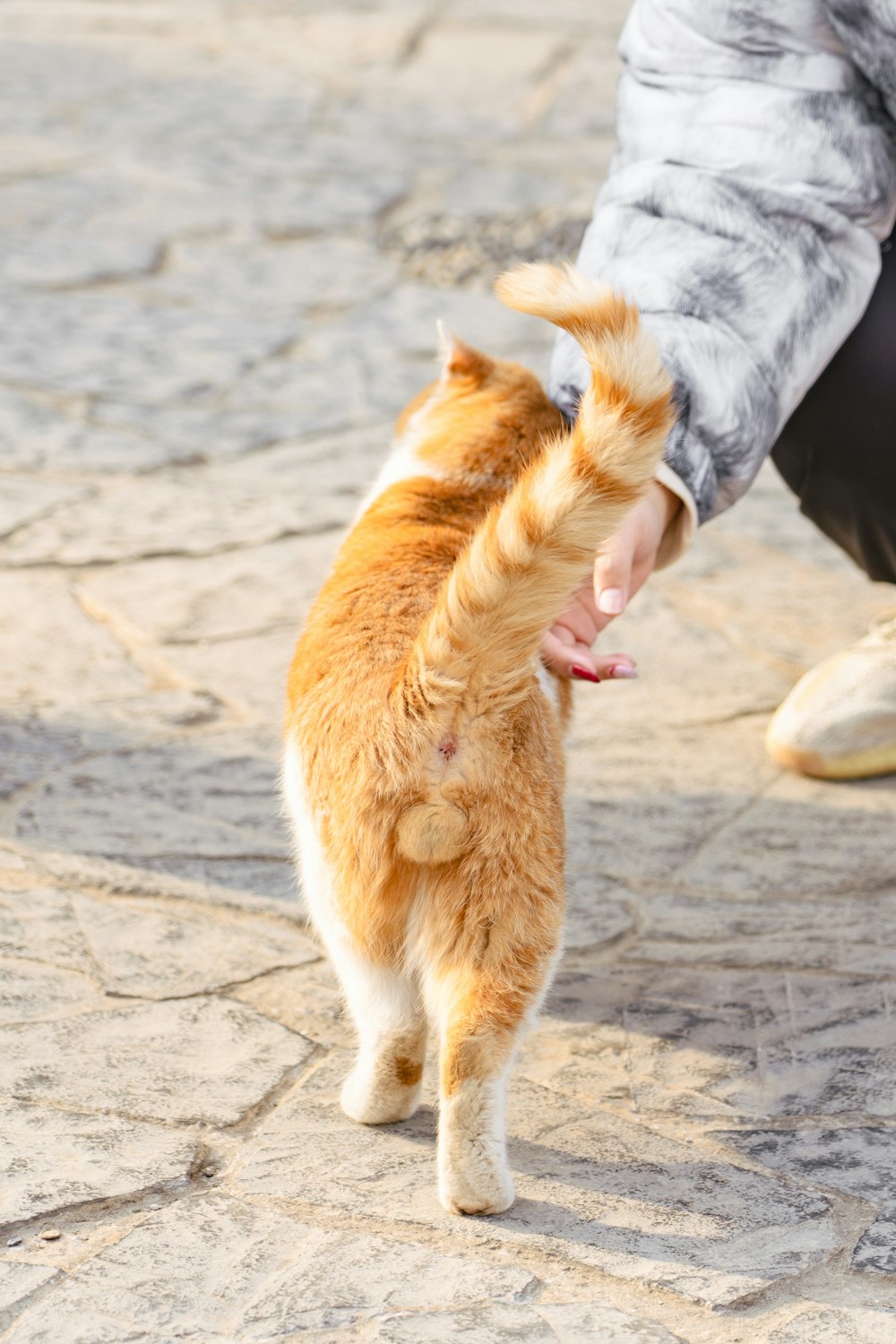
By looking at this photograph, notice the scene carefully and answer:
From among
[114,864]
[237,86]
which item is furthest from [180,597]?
[237,86]

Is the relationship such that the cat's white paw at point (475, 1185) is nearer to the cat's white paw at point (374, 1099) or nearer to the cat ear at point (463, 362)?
the cat's white paw at point (374, 1099)

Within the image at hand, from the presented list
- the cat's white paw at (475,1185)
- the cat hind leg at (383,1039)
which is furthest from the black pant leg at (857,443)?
the cat's white paw at (475,1185)

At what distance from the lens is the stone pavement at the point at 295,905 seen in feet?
5.41

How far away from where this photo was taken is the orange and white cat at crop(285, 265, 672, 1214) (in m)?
1.66

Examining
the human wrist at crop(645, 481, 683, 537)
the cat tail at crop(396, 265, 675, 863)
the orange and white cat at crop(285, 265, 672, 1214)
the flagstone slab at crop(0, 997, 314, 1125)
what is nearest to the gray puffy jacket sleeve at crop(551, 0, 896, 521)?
the human wrist at crop(645, 481, 683, 537)

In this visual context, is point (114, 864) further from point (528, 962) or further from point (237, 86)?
point (237, 86)

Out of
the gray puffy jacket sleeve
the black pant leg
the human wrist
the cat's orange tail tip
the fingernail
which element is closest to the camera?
the cat's orange tail tip

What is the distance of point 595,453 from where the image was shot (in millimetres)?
1644

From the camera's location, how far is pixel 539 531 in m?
1.66

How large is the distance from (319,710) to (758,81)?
4.30 feet

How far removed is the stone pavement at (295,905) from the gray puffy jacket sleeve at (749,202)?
2.38 feet

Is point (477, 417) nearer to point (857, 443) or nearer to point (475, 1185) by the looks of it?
point (857, 443)

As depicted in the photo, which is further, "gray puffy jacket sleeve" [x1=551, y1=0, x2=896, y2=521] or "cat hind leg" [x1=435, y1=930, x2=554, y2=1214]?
"gray puffy jacket sleeve" [x1=551, y1=0, x2=896, y2=521]

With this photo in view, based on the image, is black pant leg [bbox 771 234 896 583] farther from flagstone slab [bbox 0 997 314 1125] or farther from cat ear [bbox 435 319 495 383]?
flagstone slab [bbox 0 997 314 1125]
